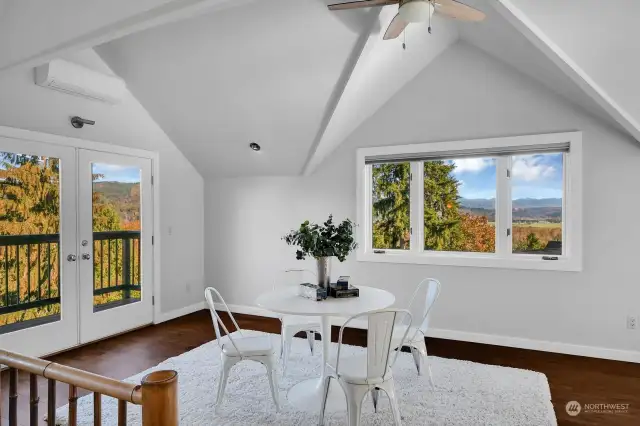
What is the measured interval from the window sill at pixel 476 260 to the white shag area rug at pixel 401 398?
1.01 metres

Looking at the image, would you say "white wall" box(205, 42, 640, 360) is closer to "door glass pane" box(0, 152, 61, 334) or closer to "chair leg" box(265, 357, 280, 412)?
"chair leg" box(265, 357, 280, 412)

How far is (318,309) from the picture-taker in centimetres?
262

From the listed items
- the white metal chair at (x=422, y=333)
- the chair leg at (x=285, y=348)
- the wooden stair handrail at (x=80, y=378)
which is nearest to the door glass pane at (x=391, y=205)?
the white metal chair at (x=422, y=333)

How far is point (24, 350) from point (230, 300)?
2.38 metres

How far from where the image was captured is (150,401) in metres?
1.16

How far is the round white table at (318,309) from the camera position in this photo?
8.50 ft

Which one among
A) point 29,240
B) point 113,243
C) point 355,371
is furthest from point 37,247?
point 355,371

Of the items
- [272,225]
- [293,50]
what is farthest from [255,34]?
[272,225]

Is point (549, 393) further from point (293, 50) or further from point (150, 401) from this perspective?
point (293, 50)

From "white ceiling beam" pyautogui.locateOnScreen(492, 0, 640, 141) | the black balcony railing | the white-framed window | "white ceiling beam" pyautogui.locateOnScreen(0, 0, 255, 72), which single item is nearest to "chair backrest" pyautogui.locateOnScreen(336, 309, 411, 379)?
"white ceiling beam" pyautogui.locateOnScreen(0, 0, 255, 72)

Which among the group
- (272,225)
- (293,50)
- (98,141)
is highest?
(293,50)

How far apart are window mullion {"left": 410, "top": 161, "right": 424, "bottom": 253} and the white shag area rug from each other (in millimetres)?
1303

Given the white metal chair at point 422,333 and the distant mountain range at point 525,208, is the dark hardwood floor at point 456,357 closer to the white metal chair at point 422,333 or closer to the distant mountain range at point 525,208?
the white metal chair at point 422,333

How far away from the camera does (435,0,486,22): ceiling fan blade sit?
2377mm
